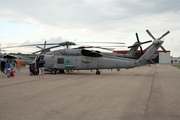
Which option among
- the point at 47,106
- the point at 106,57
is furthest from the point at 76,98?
the point at 106,57

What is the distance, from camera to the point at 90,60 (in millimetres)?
21766

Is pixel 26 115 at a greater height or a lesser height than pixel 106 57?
lesser

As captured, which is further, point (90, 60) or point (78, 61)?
point (78, 61)

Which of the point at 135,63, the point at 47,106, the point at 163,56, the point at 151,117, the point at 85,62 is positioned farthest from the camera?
the point at 163,56

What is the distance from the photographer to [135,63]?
67.3 ft

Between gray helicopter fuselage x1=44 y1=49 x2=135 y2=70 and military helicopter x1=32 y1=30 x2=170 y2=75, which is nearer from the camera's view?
military helicopter x1=32 y1=30 x2=170 y2=75

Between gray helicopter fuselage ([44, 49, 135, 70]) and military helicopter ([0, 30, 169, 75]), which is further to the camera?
gray helicopter fuselage ([44, 49, 135, 70])

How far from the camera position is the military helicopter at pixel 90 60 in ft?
67.4

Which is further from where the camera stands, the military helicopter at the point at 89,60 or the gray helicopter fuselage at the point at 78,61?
the gray helicopter fuselage at the point at 78,61

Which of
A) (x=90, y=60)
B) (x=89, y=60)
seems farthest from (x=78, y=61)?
(x=90, y=60)

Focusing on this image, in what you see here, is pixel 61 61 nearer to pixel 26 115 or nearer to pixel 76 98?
pixel 76 98

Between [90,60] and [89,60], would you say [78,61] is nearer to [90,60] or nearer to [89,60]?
[89,60]

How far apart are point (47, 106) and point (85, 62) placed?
1517cm

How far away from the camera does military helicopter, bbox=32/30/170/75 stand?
20531mm
